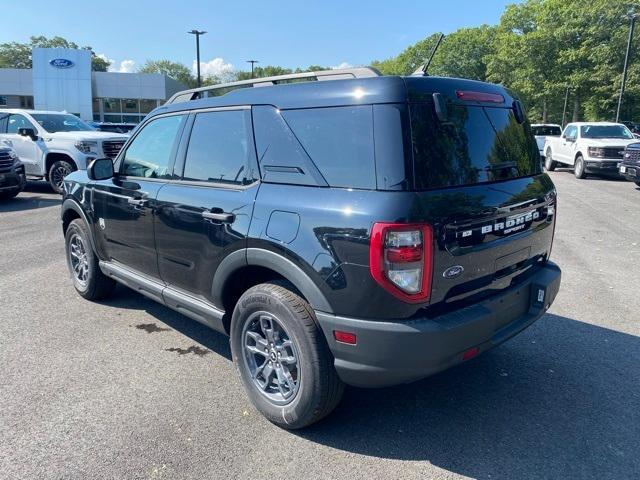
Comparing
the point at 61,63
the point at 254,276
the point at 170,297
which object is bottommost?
the point at 170,297

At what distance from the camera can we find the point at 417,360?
8.12 feet

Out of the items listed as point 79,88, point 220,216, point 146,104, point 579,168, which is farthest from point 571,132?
point 146,104

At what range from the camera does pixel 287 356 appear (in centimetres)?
292

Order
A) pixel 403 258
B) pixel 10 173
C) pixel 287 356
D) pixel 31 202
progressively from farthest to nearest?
pixel 31 202, pixel 10 173, pixel 287 356, pixel 403 258

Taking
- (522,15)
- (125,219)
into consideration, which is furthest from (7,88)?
(125,219)

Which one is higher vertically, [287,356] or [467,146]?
[467,146]

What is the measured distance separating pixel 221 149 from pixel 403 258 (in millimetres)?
1601

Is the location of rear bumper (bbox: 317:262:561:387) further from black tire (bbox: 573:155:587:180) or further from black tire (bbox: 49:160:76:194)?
black tire (bbox: 573:155:587:180)

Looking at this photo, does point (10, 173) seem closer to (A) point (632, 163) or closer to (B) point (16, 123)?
(B) point (16, 123)

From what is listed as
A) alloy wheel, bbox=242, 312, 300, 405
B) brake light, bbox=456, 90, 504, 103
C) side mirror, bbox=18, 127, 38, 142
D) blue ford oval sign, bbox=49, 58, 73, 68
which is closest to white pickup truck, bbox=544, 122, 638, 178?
brake light, bbox=456, 90, 504, 103

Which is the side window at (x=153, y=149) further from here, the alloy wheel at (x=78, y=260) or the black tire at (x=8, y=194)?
the black tire at (x=8, y=194)

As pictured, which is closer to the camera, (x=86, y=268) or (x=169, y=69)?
(x=86, y=268)

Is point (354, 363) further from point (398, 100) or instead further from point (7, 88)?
point (7, 88)

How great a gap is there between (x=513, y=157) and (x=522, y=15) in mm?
49646
